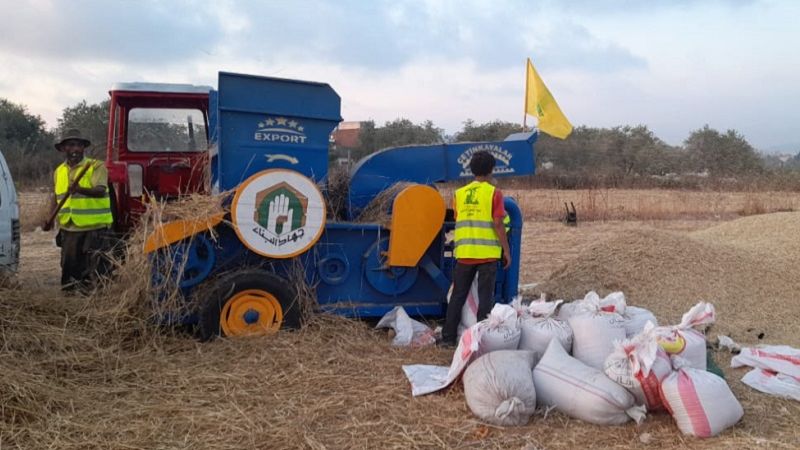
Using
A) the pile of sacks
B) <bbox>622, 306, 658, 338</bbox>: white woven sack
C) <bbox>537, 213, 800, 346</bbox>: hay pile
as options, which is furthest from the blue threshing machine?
<bbox>537, 213, 800, 346</bbox>: hay pile

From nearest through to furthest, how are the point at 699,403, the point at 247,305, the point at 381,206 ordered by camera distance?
the point at 699,403 < the point at 247,305 < the point at 381,206

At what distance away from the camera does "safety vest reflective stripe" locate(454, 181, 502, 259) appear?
4785 millimetres

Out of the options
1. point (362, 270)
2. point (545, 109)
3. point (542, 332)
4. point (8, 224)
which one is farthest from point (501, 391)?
point (8, 224)

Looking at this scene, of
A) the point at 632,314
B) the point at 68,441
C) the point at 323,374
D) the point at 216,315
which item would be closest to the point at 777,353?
the point at 632,314

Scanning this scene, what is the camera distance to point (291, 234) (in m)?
4.78

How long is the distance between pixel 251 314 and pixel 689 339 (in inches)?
117

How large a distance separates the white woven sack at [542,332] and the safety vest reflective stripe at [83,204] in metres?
3.60

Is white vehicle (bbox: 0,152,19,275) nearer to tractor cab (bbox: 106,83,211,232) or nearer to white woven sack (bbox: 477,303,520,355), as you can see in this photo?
tractor cab (bbox: 106,83,211,232)

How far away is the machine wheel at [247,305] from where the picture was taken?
4688 millimetres

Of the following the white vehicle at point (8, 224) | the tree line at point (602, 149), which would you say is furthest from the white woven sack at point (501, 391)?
the tree line at point (602, 149)

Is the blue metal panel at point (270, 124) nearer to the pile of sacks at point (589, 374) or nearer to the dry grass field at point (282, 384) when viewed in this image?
the dry grass field at point (282, 384)

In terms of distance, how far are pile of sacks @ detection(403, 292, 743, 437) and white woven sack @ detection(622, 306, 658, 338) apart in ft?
0.85

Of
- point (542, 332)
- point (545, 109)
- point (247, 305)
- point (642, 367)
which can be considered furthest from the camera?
point (545, 109)

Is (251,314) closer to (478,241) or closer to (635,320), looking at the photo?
(478,241)
